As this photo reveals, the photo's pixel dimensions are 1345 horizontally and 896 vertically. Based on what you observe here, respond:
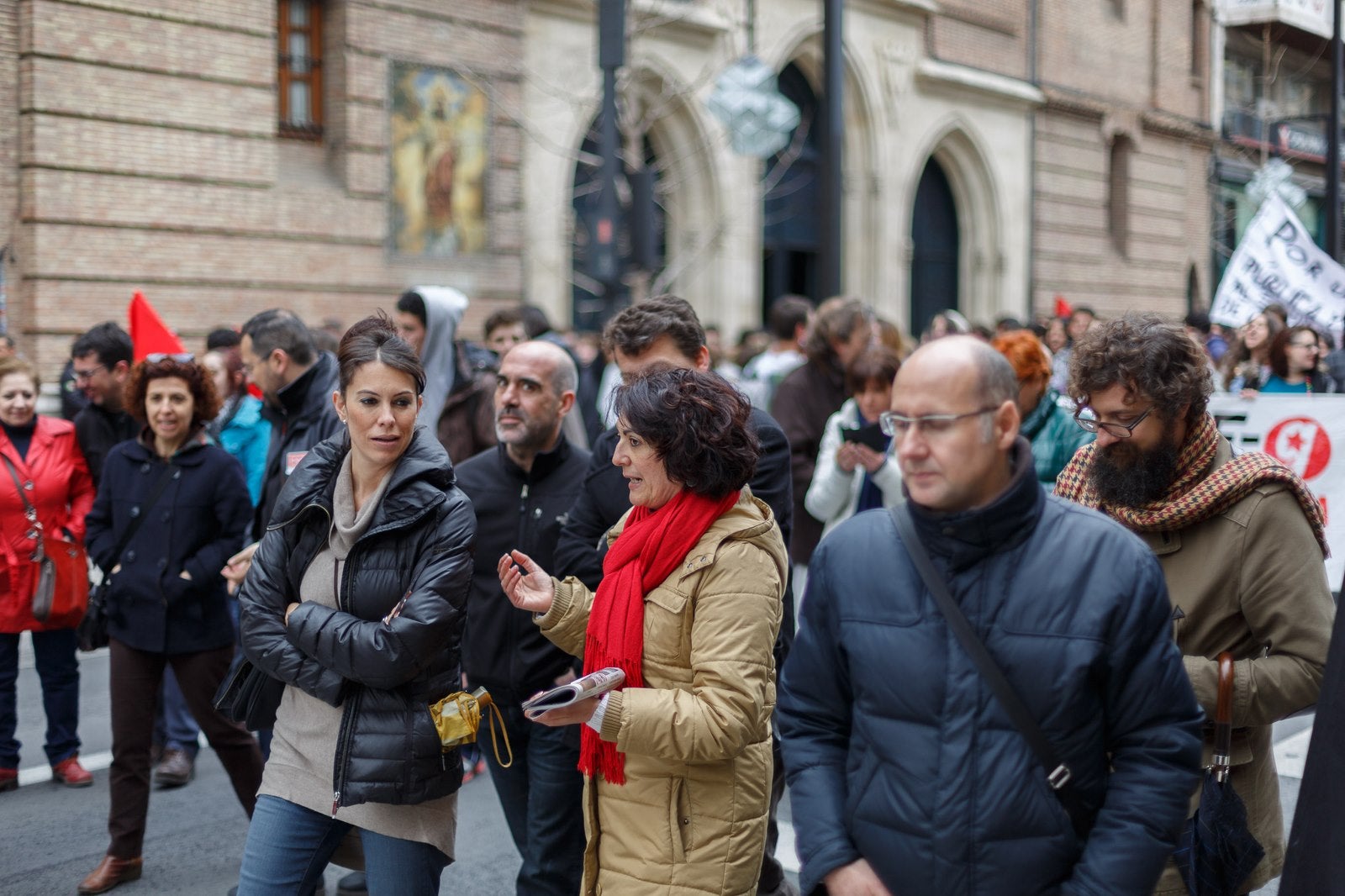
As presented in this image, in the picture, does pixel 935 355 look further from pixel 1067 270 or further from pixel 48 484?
pixel 1067 270

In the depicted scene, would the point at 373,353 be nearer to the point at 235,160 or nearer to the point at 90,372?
the point at 90,372

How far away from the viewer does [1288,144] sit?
29906 millimetres

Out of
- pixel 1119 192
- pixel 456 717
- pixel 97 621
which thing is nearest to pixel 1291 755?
pixel 456 717

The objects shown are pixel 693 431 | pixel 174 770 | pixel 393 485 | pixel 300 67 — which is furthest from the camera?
pixel 300 67

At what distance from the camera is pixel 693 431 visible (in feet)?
10.9

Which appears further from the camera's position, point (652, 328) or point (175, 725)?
point (175, 725)

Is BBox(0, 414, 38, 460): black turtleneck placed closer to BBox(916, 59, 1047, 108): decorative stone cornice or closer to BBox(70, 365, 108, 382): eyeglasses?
BBox(70, 365, 108, 382): eyeglasses

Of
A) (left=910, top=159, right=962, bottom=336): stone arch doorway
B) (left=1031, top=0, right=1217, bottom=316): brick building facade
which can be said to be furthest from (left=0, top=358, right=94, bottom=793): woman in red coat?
(left=1031, top=0, right=1217, bottom=316): brick building facade

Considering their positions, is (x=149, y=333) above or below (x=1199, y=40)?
below

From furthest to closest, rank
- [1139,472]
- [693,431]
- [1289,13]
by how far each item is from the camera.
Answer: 1. [1289,13]
2. [693,431]
3. [1139,472]

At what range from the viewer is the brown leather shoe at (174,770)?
6293 millimetres

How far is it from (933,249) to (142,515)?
21.6 metres

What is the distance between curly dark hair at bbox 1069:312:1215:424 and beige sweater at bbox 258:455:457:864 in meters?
1.80

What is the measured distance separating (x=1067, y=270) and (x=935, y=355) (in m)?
25.7
